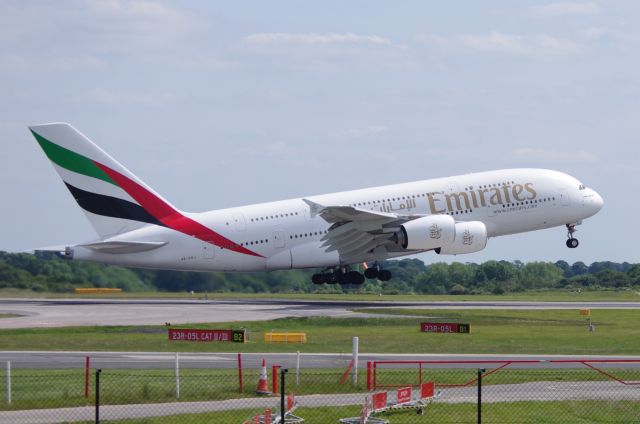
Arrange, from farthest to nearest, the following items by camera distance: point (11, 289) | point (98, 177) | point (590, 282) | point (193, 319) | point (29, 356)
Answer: point (590, 282), point (11, 289), point (98, 177), point (193, 319), point (29, 356)

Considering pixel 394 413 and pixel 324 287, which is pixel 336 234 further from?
pixel 394 413

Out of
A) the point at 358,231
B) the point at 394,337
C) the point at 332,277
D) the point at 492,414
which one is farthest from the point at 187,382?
the point at 332,277

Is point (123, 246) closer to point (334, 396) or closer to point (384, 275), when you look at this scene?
point (384, 275)

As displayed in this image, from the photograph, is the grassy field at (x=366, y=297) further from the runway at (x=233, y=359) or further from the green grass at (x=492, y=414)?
the green grass at (x=492, y=414)

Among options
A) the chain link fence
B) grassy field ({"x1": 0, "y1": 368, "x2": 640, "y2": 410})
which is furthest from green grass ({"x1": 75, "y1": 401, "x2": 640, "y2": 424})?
grassy field ({"x1": 0, "y1": 368, "x2": 640, "y2": 410})

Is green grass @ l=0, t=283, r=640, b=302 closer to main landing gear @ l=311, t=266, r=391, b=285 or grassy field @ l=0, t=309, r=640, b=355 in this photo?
main landing gear @ l=311, t=266, r=391, b=285

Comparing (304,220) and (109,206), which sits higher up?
(109,206)

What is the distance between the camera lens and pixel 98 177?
212 ft

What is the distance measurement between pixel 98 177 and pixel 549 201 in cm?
2791

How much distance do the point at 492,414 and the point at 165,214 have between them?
42.5 m

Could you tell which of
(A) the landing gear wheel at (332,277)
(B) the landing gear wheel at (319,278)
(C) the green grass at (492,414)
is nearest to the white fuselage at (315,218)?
(A) the landing gear wheel at (332,277)

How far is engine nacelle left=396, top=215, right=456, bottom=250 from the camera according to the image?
62.3 metres

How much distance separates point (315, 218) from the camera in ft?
218

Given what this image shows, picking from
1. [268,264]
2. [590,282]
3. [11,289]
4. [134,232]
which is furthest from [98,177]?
[590,282]
